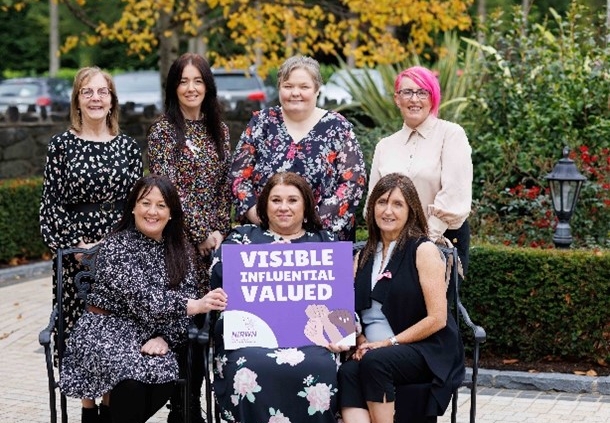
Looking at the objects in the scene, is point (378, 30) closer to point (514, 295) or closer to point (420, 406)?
point (514, 295)

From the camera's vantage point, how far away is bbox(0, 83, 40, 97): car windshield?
28.7 meters

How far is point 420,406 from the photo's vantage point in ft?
17.1

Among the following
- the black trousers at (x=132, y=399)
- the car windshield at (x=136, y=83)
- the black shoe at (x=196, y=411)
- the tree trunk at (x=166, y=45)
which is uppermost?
the tree trunk at (x=166, y=45)

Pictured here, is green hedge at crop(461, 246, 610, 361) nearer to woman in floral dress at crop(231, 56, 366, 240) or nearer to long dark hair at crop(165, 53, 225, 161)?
woman in floral dress at crop(231, 56, 366, 240)

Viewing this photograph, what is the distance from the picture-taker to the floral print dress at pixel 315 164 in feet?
18.7

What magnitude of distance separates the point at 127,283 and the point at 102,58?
139 feet

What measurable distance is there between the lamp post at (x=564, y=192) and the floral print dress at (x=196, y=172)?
8.70 feet

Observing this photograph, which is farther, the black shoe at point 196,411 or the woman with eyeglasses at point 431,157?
the black shoe at point 196,411

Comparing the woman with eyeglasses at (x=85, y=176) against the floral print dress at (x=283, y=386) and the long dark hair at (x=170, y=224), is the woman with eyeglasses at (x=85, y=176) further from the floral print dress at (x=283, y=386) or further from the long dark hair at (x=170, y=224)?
the floral print dress at (x=283, y=386)

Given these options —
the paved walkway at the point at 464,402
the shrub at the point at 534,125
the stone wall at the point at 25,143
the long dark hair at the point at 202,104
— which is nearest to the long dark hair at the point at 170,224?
the long dark hair at the point at 202,104

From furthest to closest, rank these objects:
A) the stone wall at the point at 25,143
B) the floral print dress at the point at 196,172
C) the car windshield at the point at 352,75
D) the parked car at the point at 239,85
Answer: the parked car at the point at 239,85 → the stone wall at the point at 25,143 → the car windshield at the point at 352,75 → the floral print dress at the point at 196,172

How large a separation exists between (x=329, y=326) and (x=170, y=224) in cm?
95

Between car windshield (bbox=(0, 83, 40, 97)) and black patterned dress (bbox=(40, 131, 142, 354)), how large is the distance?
23563mm

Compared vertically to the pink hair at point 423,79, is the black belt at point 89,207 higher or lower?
lower
